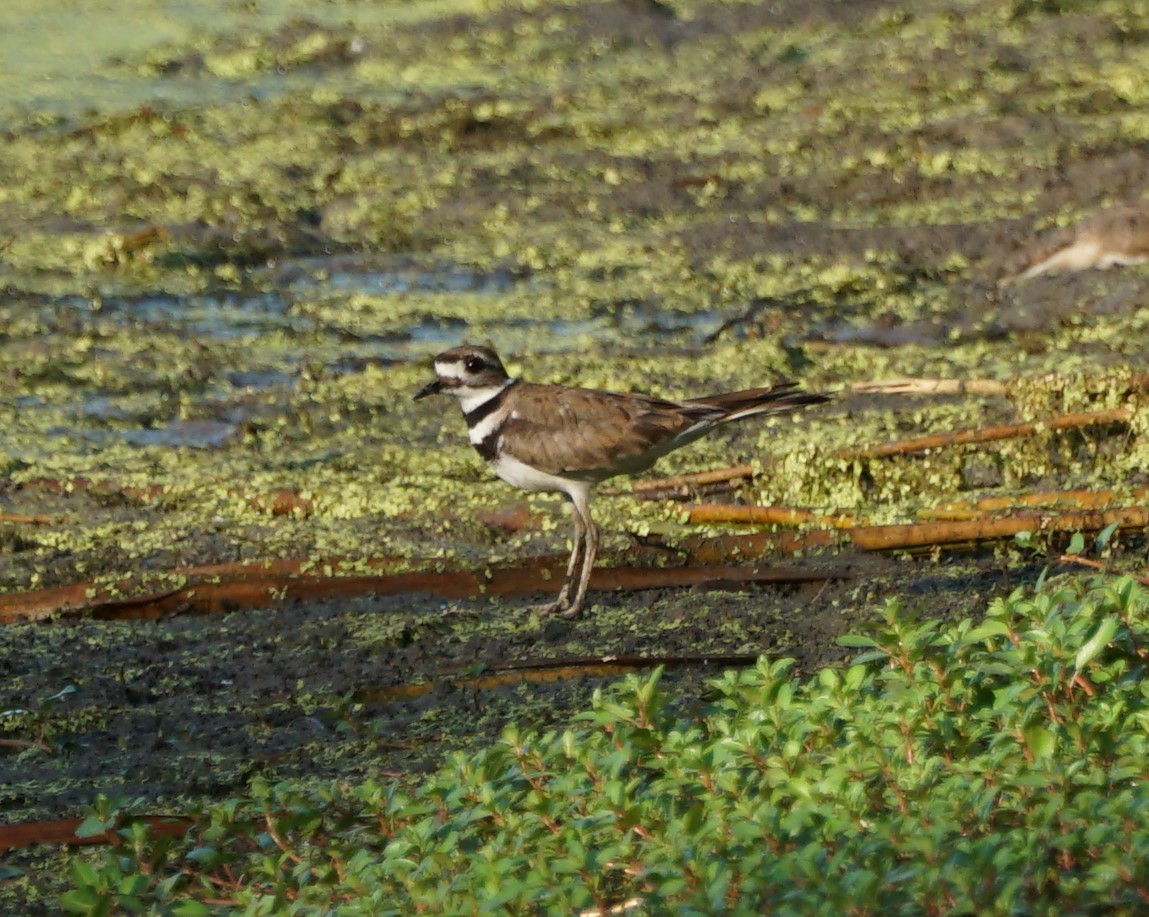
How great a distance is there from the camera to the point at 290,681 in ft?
17.7

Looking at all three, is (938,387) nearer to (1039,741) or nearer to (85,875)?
(1039,741)

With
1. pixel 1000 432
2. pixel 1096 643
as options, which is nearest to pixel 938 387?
pixel 1000 432

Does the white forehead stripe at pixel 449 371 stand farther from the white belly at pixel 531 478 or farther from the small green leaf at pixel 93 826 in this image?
the small green leaf at pixel 93 826

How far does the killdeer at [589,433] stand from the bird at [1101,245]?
3224mm

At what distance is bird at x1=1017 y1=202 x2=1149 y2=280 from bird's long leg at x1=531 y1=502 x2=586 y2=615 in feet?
12.0

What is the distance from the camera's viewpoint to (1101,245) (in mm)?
9164

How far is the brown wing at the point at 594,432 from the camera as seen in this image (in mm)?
6203

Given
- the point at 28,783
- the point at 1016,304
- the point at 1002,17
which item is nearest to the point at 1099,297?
the point at 1016,304

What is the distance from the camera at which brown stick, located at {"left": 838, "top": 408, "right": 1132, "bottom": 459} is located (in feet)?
21.4

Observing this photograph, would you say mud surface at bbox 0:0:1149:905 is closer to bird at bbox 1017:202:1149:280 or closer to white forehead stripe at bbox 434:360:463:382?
bird at bbox 1017:202:1149:280

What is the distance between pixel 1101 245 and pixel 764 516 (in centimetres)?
356

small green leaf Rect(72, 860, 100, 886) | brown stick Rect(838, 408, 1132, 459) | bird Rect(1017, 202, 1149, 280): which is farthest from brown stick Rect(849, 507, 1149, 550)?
bird Rect(1017, 202, 1149, 280)

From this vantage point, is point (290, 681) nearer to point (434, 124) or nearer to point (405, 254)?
point (405, 254)

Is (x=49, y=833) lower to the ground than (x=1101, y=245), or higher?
higher
